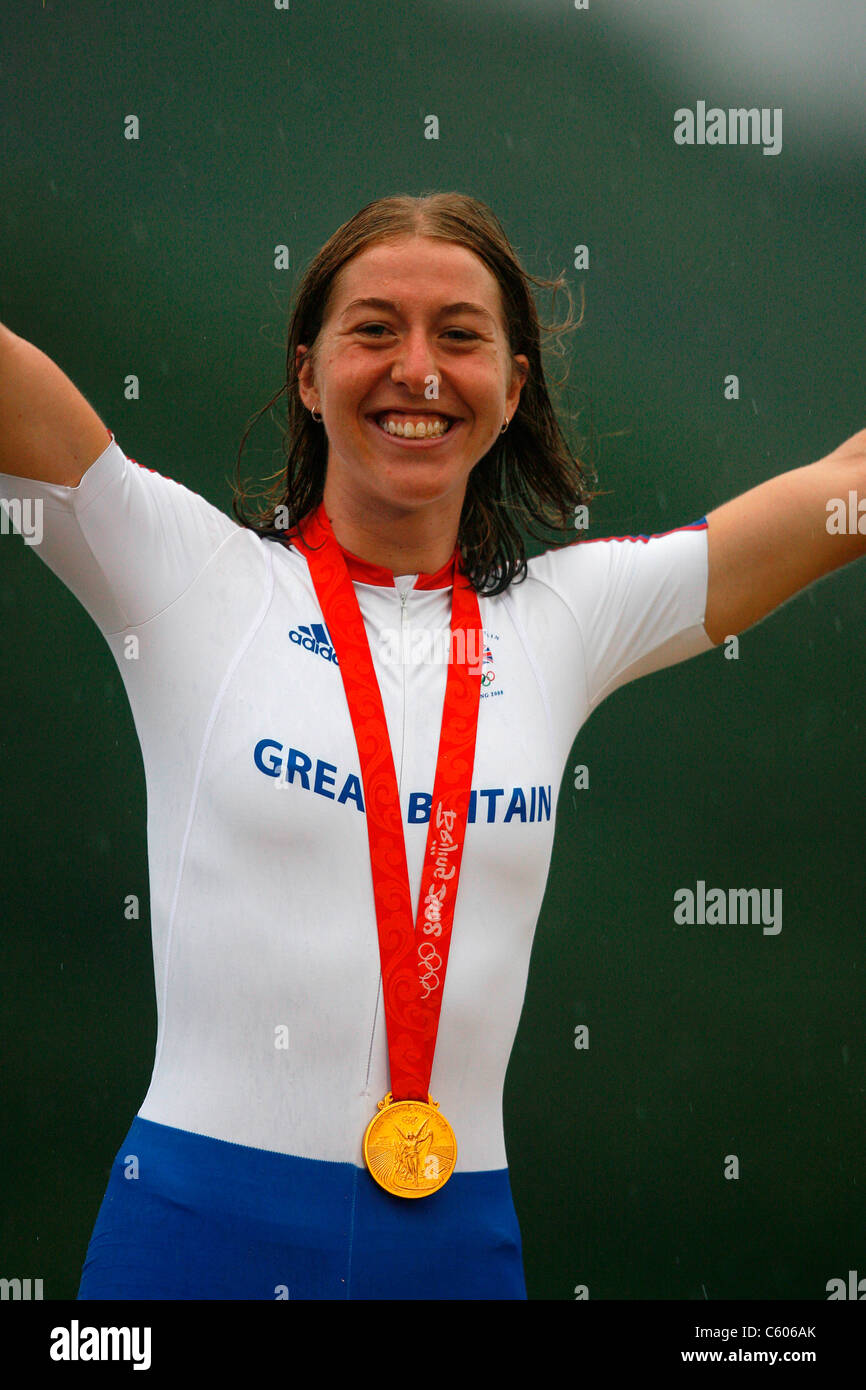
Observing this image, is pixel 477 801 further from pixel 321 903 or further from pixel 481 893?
pixel 321 903

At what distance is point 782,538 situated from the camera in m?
2.13

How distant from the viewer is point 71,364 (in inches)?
149

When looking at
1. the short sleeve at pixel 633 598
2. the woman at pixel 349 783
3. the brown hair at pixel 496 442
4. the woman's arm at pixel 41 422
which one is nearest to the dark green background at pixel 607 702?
the brown hair at pixel 496 442

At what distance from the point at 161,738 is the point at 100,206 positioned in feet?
7.40

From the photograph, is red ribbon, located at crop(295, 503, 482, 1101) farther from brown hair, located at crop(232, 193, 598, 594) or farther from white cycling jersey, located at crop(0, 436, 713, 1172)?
brown hair, located at crop(232, 193, 598, 594)

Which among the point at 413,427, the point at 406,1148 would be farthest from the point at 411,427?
the point at 406,1148

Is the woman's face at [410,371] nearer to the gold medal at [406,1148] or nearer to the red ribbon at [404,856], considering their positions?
the red ribbon at [404,856]

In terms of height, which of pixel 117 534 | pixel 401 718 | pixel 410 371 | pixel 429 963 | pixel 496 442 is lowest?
pixel 429 963

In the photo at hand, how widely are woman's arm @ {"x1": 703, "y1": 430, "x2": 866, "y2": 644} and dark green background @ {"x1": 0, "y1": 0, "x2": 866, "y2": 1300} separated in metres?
1.67

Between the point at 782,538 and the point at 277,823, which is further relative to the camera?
the point at 782,538

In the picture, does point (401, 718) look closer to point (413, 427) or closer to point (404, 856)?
point (404, 856)

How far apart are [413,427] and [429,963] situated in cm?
69

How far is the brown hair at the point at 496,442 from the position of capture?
2127 millimetres

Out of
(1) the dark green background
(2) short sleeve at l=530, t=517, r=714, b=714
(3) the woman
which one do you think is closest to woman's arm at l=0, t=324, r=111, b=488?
(3) the woman
